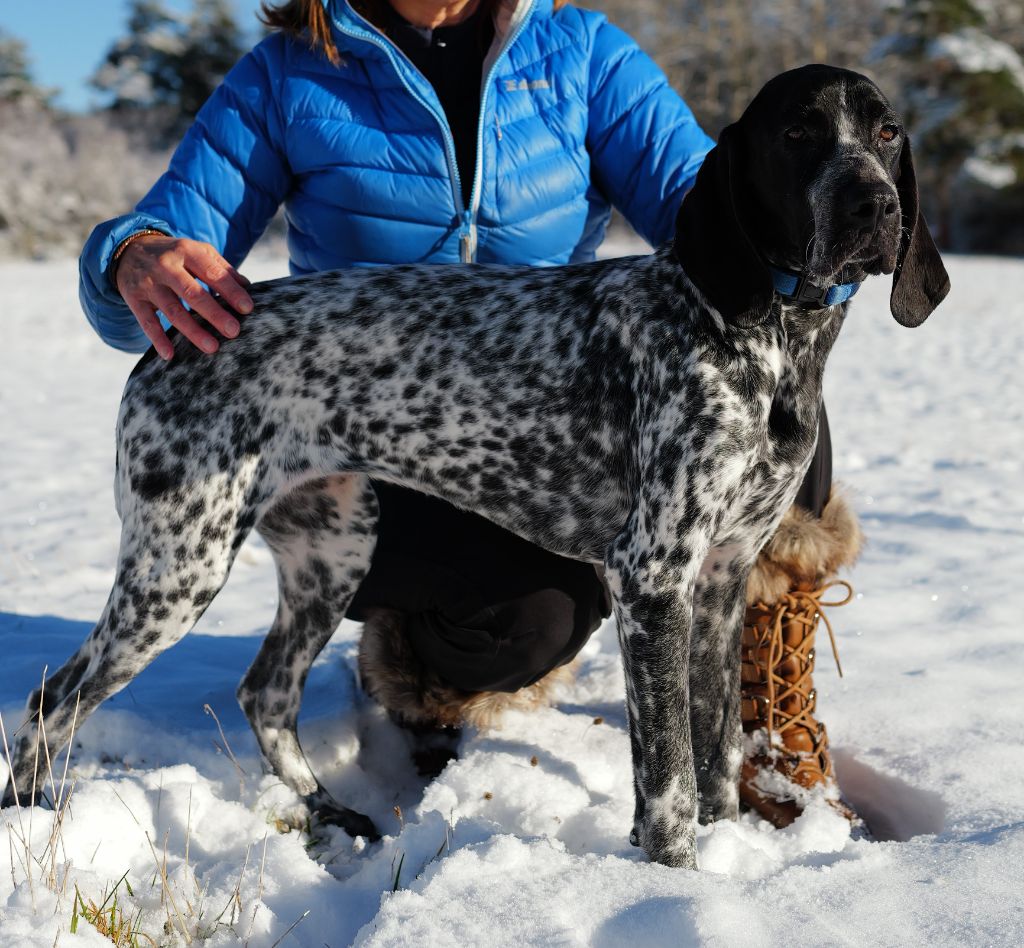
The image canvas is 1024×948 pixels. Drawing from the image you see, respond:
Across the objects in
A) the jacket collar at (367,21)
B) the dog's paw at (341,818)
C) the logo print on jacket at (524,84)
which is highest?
the jacket collar at (367,21)

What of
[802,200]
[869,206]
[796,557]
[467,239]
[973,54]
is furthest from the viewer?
[973,54]

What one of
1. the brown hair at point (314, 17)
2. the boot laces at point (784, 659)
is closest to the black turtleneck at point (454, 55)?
the brown hair at point (314, 17)

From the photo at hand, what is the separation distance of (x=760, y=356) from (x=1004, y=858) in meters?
1.05

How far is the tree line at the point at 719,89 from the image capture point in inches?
920

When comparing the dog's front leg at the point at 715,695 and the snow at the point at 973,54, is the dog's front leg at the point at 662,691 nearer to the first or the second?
the dog's front leg at the point at 715,695

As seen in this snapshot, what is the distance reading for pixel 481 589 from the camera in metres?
2.72

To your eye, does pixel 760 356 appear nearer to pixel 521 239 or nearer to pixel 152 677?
pixel 521 239

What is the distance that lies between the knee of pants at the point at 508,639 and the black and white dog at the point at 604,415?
0.32m

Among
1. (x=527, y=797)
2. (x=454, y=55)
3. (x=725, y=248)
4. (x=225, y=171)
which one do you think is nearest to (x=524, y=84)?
(x=454, y=55)

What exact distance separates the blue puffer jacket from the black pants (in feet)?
2.32

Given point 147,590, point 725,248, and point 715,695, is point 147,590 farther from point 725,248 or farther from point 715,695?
point 725,248

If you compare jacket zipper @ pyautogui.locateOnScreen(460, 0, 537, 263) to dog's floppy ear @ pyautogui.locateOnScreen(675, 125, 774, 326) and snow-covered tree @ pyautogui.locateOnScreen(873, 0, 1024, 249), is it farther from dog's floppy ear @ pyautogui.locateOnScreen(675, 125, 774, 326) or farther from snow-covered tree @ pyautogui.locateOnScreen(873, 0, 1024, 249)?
snow-covered tree @ pyautogui.locateOnScreen(873, 0, 1024, 249)

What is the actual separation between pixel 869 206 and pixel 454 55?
1451mm

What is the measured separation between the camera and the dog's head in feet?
6.57
